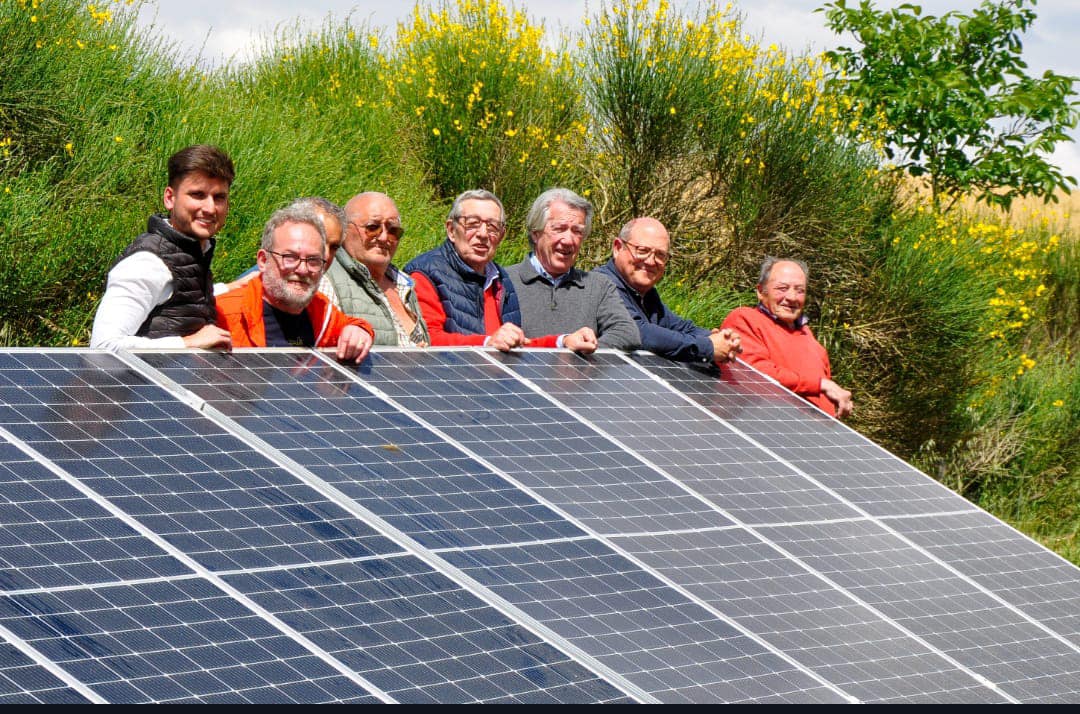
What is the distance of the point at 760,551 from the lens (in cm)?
640

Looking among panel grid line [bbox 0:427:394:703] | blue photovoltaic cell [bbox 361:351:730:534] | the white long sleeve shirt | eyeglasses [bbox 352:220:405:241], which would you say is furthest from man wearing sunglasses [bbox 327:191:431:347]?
panel grid line [bbox 0:427:394:703]

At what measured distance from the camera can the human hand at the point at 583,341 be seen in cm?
816

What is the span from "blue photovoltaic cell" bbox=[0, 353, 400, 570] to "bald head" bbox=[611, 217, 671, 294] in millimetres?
4022

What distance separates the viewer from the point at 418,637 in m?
4.75

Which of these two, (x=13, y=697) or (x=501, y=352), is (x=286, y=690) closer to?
(x=13, y=697)

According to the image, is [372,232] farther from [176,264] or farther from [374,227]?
[176,264]

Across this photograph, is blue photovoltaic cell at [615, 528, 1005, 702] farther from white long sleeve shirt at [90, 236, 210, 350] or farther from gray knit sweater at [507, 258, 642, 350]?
gray knit sweater at [507, 258, 642, 350]

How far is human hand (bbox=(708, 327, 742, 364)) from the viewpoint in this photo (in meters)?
8.95


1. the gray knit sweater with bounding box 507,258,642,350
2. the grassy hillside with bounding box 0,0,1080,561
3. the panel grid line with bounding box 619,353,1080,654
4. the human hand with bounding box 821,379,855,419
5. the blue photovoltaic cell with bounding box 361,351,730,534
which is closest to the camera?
the blue photovoltaic cell with bounding box 361,351,730,534

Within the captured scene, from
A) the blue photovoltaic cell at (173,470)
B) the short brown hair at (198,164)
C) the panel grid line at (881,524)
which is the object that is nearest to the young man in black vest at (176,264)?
the short brown hair at (198,164)

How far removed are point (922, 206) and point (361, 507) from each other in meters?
15.2

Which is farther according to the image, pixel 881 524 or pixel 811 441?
pixel 811 441

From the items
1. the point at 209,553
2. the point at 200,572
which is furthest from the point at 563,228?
the point at 200,572

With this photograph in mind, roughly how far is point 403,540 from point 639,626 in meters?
0.93
